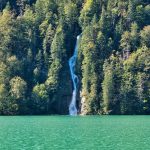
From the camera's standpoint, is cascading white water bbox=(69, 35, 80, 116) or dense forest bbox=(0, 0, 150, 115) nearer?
dense forest bbox=(0, 0, 150, 115)

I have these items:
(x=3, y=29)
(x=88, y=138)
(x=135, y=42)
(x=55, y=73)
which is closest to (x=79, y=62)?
(x=55, y=73)

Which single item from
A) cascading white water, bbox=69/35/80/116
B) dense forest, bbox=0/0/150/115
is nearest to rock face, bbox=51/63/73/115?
dense forest, bbox=0/0/150/115

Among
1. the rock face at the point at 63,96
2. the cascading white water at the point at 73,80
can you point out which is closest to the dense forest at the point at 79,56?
the rock face at the point at 63,96

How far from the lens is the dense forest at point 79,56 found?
399 feet

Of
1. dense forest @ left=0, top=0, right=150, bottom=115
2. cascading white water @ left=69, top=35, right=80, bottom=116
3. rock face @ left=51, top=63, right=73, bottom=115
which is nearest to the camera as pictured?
dense forest @ left=0, top=0, right=150, bottom=115

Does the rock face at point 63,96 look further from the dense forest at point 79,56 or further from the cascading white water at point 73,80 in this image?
the cascading white water at point 73,80

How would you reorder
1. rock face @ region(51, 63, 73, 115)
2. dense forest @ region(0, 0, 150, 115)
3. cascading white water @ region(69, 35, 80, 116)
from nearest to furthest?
dense forest @ region(0, 0, 150, 115), cascading white water @ region(69, 35, 80, 116), rock face @ region(51, 63, 73, 115)

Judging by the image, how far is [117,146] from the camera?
46656mm

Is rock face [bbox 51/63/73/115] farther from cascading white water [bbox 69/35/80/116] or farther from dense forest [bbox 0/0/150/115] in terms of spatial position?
cascading white water [bbox 69/35/80/116]

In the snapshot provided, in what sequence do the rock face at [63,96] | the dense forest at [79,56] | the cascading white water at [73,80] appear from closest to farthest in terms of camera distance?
the dense forest at [79,56] → the cascading white water at [73,80] → the rock face at [63,96]

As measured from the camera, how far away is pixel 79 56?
13188 cm

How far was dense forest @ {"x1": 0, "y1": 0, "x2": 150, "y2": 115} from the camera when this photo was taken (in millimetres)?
121688

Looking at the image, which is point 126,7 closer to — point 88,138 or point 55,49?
point 55,49

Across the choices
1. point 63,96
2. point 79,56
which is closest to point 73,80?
point 63,96
